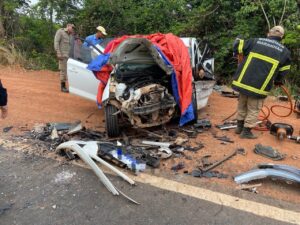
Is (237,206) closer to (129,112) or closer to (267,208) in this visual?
(267,208)

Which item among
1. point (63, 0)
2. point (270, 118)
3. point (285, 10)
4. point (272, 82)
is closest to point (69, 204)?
point (272, 82)

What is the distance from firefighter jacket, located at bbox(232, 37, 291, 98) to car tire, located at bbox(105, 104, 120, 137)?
2.05 metres

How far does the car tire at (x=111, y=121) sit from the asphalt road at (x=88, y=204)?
1.26 meters

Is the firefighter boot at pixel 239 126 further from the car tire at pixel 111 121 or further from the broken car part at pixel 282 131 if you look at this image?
the car tire at pixel 111 121

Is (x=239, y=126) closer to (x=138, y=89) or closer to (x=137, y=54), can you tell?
(x=138, y=89)

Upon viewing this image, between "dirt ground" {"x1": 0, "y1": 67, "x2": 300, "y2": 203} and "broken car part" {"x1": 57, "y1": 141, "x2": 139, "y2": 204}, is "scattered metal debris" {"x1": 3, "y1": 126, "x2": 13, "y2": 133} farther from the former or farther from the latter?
"broken car part" {"x1": 57, "y1": 141, "x2": 139, "y2": 204}

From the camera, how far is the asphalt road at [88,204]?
3475mm

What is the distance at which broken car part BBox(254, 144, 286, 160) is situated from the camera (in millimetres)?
5011

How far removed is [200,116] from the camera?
7234 mm

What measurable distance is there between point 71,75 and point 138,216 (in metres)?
4.15

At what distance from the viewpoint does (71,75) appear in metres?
7.00

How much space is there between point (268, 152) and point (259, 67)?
1.34 m

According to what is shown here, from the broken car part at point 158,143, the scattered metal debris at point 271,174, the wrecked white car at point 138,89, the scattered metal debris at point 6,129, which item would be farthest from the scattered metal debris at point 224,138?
the scattered metal debris at point 6,129

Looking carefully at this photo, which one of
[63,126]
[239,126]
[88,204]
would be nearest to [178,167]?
[88,204]
